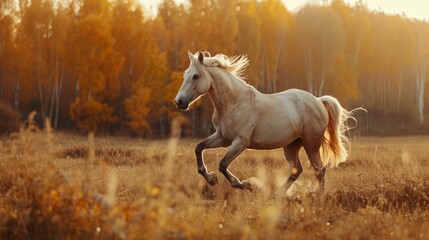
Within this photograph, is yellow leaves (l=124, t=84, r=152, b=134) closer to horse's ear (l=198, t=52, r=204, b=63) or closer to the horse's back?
the horse's back

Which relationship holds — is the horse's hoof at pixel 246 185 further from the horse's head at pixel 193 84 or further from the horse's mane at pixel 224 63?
the horse's mane at pixel 224 63

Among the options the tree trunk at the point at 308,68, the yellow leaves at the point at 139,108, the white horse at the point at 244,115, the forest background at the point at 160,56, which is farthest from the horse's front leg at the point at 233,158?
the tree trunk at the point at 308,68

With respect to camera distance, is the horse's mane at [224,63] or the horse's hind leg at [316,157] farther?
the horse's hind leg at [316,157]

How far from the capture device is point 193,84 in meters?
7.79

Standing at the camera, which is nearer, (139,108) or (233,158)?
(233,158)

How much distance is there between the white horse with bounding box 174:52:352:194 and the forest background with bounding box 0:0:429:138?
77.8 feet

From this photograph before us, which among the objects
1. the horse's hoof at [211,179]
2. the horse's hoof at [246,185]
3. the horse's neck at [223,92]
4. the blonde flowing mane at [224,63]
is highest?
the blonde flowing mane at [224,63]

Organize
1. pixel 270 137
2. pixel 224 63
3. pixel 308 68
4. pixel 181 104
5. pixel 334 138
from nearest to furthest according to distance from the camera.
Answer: pixel 181 104
pixel 270 137
pixel 224 63
pixel 334 138
pixel 308 68

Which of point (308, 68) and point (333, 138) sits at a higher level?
point (308, 68)

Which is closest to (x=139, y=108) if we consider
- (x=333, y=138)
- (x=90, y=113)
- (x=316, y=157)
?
(x=90, y=113)

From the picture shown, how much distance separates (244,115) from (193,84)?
0.79 metres

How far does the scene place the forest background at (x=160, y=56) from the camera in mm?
33312

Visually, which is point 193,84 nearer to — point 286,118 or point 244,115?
point 244,115

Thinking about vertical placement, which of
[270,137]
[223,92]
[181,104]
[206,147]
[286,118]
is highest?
[223,92]
